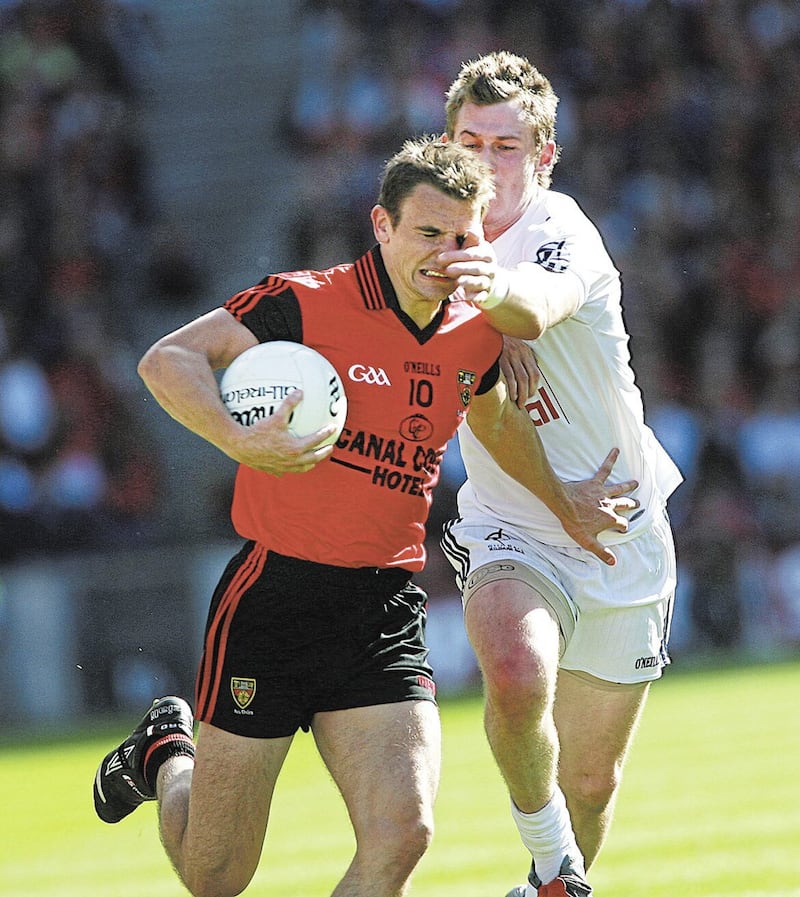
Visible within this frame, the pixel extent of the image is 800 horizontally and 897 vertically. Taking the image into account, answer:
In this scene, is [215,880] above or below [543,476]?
below

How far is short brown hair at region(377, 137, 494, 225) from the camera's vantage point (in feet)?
17.2

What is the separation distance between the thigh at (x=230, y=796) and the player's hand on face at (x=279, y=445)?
0.97 meters

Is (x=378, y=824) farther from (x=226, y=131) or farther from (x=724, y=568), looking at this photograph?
(x=226, y=131)

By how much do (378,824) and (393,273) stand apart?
1.69m

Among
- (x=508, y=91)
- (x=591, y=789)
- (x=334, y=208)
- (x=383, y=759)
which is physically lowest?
(x=591, y=789)

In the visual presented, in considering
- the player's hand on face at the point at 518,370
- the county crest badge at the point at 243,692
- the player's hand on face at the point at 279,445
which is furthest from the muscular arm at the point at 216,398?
the player's hand on face at the point at 518,370

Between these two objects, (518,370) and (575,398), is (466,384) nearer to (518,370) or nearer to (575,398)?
(518,370)

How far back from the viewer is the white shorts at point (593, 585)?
6.18 m

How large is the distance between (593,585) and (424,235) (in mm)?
1642

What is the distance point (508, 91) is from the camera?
625 cm

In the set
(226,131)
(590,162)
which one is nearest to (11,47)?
(226,131)

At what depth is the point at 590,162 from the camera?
19.2 m

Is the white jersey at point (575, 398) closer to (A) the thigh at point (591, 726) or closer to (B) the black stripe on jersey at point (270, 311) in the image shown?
(A) the thigh at point (591, 726)

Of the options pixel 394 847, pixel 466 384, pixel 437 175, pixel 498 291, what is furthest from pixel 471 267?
pixel 394 847
